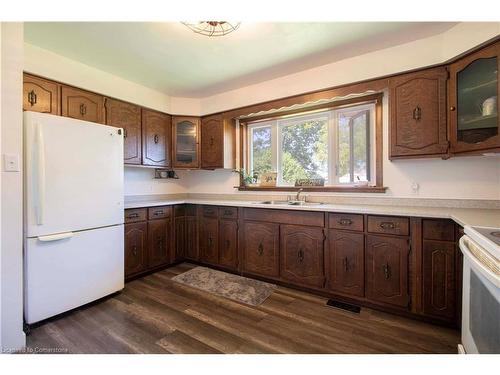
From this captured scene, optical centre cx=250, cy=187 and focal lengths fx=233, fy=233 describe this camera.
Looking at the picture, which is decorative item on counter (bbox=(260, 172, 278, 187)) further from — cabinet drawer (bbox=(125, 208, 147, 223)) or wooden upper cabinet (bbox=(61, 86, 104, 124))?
wooden upper cabinet (bbox=(61, 86, 104, 124))

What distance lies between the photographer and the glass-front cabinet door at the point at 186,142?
11.0ft

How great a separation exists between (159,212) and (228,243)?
0.93 m

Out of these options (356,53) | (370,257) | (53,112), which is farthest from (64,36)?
(370,257)

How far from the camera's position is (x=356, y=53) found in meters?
2.24

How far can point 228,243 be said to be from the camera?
283 centimetres

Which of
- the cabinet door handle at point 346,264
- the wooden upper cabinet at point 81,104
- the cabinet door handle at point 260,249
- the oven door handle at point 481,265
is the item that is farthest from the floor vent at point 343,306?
the wooden upper cabinet at point 81,104

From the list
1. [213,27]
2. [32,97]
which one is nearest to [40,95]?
[32,97]

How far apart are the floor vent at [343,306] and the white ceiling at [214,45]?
7.60ft

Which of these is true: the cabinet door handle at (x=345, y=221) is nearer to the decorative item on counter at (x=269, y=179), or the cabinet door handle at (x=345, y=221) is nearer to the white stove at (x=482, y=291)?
the white stove at (x=482, y=291)

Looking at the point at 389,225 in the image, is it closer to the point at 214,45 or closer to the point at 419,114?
the point at 419,114

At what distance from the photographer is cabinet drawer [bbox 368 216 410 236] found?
6.04 feet

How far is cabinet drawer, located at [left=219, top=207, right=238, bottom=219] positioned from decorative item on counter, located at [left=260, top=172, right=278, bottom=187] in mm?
612

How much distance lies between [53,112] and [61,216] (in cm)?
106
